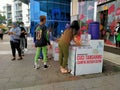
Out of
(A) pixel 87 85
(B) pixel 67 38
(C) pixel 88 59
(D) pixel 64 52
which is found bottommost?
(A) pixel 87 85

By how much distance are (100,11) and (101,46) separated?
915 centimetres

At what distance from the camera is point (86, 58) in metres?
5.86

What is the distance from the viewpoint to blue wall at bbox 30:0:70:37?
1046 inches

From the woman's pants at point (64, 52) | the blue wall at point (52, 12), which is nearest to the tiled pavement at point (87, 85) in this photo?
the woman's pants at point (64, 52)


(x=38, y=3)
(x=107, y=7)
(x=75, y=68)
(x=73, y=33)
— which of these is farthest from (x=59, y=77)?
(x=38, y=3)

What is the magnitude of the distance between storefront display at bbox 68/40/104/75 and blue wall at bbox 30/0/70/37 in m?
20.0

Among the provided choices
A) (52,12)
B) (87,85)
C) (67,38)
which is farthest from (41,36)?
(52,12)

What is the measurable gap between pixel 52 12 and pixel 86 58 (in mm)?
22284

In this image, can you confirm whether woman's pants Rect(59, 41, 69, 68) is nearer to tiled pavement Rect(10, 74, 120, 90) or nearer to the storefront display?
the storefront display

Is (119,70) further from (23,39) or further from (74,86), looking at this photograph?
(23,39)

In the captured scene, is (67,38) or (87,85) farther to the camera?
(67,38)

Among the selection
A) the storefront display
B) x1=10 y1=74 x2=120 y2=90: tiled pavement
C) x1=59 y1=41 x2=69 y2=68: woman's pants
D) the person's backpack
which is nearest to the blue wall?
the person's backpack

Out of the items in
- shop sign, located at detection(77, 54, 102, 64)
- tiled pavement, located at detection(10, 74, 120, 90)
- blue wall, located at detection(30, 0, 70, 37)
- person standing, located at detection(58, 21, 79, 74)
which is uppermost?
blue wall, located at detection(30, 0, 70, 37)

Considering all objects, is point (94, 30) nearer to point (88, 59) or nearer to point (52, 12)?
point (88, 59)
